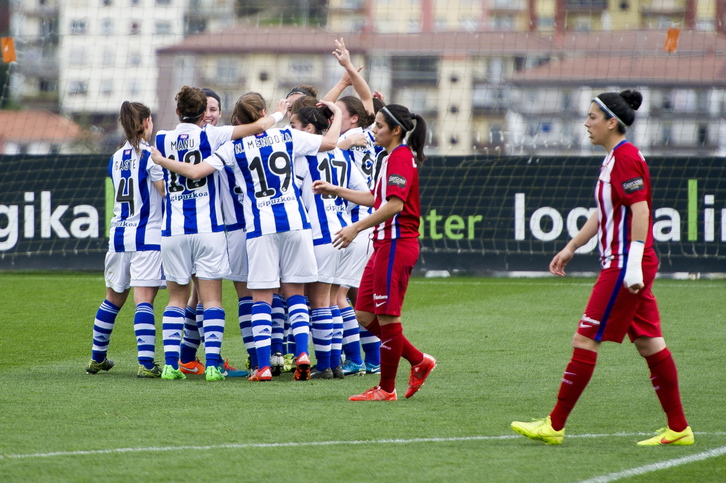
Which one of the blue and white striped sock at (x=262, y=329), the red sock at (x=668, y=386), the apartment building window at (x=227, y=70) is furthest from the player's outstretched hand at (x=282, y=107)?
the apartment building window at (x=227, y=70)

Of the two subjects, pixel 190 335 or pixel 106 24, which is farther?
pixel 106 24

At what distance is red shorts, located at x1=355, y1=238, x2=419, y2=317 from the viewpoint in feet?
18.6

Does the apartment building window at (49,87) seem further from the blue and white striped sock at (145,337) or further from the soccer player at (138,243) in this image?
the blue and white striped sock at (145,337)

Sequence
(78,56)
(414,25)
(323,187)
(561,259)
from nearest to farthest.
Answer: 1. (561,259)
2. (323,187)
3. (414,25)
4. (78,56)

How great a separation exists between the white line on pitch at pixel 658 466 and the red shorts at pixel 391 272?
183 centimetres

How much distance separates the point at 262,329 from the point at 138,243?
3.45ft

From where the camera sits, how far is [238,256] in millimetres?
6828

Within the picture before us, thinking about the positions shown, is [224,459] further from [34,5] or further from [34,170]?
[34,5]

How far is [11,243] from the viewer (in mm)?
14164

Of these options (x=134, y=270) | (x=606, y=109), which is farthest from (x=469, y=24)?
(x=606, y=109)

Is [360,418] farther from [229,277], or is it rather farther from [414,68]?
[414,68]

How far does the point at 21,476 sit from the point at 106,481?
1.17 ft

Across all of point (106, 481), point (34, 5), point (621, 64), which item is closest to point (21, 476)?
point (106, 481)

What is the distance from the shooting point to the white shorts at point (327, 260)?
6.79 meters
